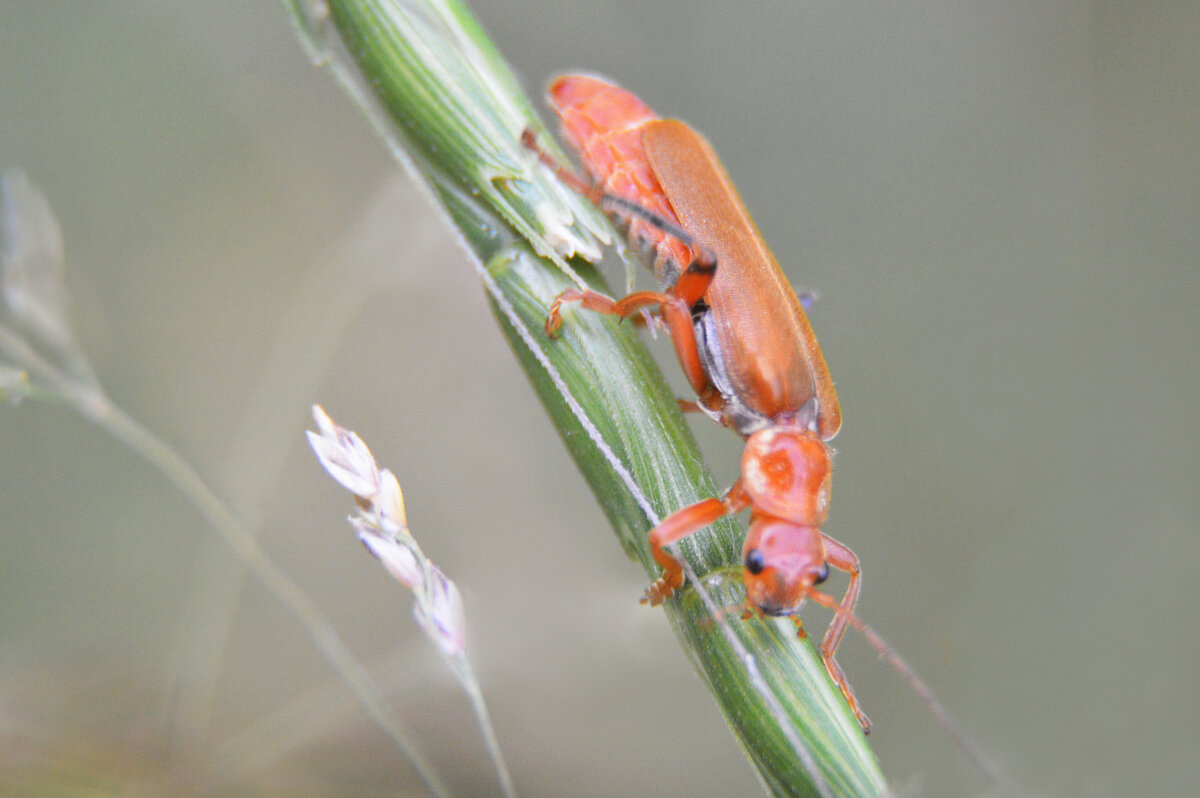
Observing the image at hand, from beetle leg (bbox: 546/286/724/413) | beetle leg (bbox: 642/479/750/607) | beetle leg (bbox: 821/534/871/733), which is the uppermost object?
beetle leg (bbox: 546/286/724/413)

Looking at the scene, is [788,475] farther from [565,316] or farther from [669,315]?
[565,316]

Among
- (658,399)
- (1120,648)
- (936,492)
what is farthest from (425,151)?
(1120,648)

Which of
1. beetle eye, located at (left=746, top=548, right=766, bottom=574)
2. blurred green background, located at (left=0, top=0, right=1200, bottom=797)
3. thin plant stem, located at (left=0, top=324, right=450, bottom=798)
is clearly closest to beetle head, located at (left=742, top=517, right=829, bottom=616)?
beetle eye, located at (left=746, top=548, right=766, bottom=574)

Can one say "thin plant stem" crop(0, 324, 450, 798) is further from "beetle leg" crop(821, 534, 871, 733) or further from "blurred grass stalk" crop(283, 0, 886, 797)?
"beetle leg" crop(821, 534, 871, 733)

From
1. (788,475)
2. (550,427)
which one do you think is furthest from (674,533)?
(550,427)

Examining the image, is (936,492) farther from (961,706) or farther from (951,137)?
(951,137)

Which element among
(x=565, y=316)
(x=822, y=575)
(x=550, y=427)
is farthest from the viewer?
(x=550, y=427)

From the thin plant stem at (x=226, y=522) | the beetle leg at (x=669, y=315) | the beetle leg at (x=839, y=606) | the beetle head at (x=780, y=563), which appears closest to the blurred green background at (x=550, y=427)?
the thin plant stem at (x=226, y=522)

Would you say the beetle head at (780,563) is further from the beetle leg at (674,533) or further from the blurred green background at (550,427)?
the blurred green background at (550,427)
